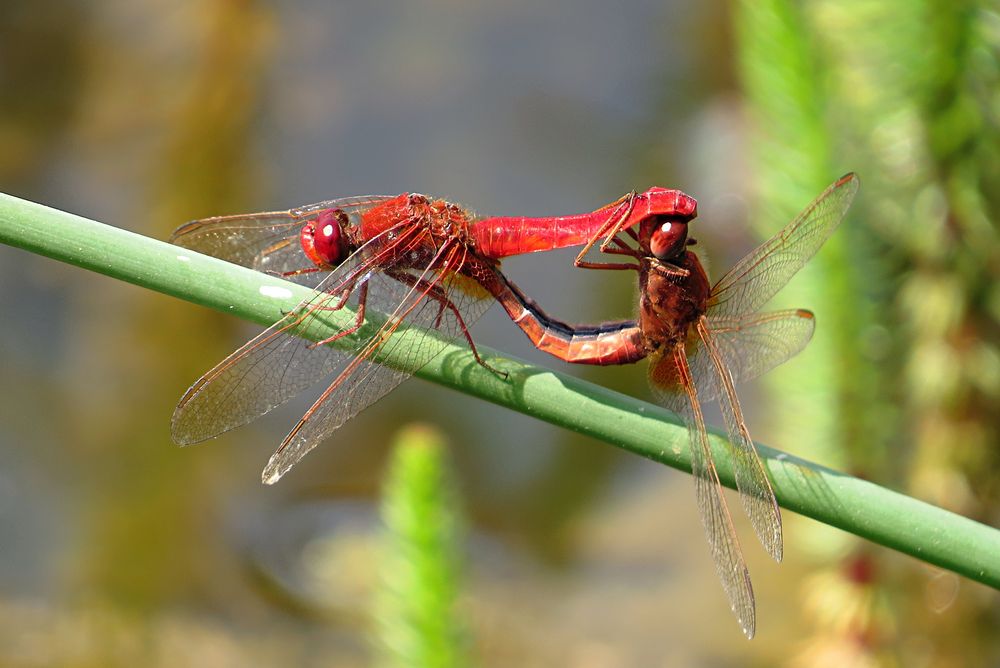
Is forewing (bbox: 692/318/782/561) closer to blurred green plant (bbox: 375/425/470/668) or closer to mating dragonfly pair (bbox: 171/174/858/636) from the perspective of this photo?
mating dragonfly pair (bbox: 171/174/858/636)

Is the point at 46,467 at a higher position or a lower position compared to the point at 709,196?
lower

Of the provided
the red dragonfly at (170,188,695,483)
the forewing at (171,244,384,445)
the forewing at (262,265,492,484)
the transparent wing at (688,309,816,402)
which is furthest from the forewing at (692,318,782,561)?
the forewing at (171,244,384,445)

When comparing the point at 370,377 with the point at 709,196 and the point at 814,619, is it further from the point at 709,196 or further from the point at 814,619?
the point at 709,196

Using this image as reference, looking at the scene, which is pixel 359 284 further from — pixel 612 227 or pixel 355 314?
pixel 612 227

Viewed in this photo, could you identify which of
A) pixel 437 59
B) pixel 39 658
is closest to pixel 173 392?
pixel 39 658

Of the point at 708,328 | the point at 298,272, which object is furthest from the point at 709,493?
the point at 298,272

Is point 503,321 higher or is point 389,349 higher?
point 503,321

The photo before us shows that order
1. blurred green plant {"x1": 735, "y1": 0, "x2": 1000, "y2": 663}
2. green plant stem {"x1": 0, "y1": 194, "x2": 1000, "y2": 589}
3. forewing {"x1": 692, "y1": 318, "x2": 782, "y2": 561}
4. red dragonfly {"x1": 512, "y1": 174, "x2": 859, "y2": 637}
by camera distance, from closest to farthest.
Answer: green plant stem {"x1": 0, "y1": 194, "x2": 1000, "y2": 589} → forewing {"x1": 692, "y1": 318, "x2": 782, "y2": 561} → red dragonfly {"x1": 512, "y1": 174, "x2": 859, "y2": 637} → blurred green plant {"x1": 735, "y1": 0, "x2": 1000, "y2": 663}
